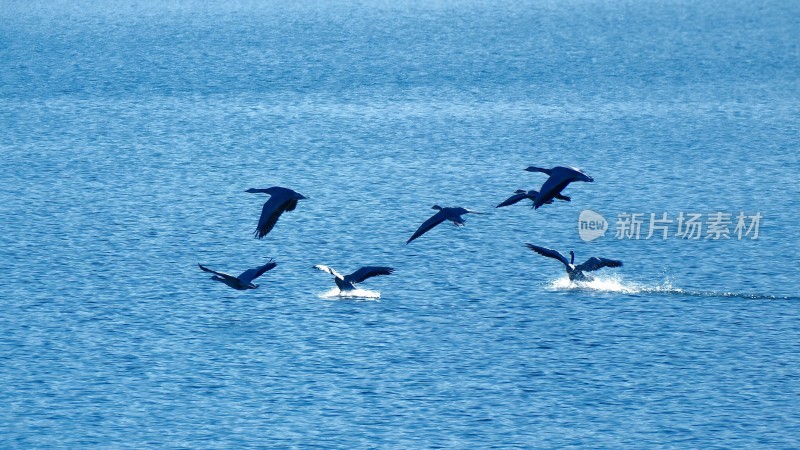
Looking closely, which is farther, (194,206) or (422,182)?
(422,182)

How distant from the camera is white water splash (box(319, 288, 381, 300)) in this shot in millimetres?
51594

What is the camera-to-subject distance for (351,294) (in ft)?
171

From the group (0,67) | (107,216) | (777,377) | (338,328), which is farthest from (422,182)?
(0,67)

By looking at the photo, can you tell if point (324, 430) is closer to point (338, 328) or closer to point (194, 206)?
point (338, 328)

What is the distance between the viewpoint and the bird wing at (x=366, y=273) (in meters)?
45.7

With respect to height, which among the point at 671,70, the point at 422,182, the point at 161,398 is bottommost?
the point at 161,398

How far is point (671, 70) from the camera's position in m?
128

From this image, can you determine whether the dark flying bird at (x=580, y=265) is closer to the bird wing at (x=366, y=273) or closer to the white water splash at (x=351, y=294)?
the bird wing at (x=366, y=273)

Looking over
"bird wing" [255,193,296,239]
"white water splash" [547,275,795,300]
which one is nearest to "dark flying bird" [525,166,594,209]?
"bird wing" [255,193,296,239]

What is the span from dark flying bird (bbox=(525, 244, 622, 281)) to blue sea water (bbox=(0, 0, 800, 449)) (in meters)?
0.63

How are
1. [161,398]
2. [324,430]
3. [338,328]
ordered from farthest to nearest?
[338,328] → [161,398] → [324,430]

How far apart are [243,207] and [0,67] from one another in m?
72.3

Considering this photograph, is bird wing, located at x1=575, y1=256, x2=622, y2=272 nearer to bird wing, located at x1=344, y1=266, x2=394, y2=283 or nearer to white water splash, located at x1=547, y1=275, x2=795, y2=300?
white water splash, located at x1=547, y1=275, x2=795, y2=300

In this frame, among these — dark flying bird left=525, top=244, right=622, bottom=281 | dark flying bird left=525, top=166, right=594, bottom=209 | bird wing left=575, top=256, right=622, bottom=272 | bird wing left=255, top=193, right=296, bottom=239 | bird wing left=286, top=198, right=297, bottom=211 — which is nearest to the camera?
dark flying bird left=525, top=166, right=594, bottom=209
